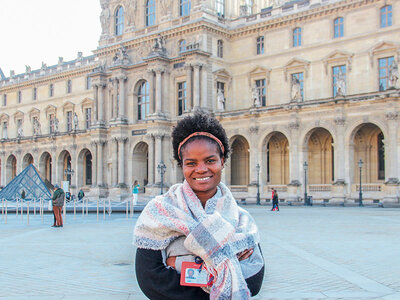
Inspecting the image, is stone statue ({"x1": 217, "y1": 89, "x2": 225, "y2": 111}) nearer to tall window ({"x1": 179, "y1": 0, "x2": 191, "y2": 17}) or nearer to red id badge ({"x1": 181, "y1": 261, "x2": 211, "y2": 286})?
tall window ({"x1": 179, "y1": 0, "x2": 191, "y2": 17})

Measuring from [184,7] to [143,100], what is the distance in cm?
1030

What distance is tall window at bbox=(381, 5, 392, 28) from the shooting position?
44.6 meters

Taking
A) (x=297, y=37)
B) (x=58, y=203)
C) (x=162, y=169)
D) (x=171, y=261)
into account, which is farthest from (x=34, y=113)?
(x=171, y=261)

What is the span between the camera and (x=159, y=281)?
3664mm

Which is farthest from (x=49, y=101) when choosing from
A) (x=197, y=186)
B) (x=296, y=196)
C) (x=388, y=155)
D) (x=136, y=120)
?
(x=197, y=186)

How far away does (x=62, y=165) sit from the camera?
6906 cm

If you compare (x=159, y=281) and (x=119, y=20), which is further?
(x=119, y=20)

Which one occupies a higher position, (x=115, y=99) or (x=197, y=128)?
(x=115, y=99)

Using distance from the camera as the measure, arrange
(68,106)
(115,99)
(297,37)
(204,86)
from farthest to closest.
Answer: (68,106) → (115,99) → (204,86) → (297,37)

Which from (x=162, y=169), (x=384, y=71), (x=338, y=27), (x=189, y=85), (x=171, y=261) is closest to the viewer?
(x=171, y=261)

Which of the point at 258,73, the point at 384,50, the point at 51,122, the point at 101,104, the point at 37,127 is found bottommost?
the point at 37,127

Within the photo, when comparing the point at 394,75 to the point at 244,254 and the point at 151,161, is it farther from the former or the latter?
the point at 244,254

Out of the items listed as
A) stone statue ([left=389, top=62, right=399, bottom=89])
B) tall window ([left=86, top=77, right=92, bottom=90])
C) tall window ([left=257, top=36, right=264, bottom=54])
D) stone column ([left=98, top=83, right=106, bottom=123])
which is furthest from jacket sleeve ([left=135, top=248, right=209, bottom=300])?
tall window ([left=86, top=77, right=92, bottom=90])

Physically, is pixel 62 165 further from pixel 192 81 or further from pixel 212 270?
pixel 212 270
